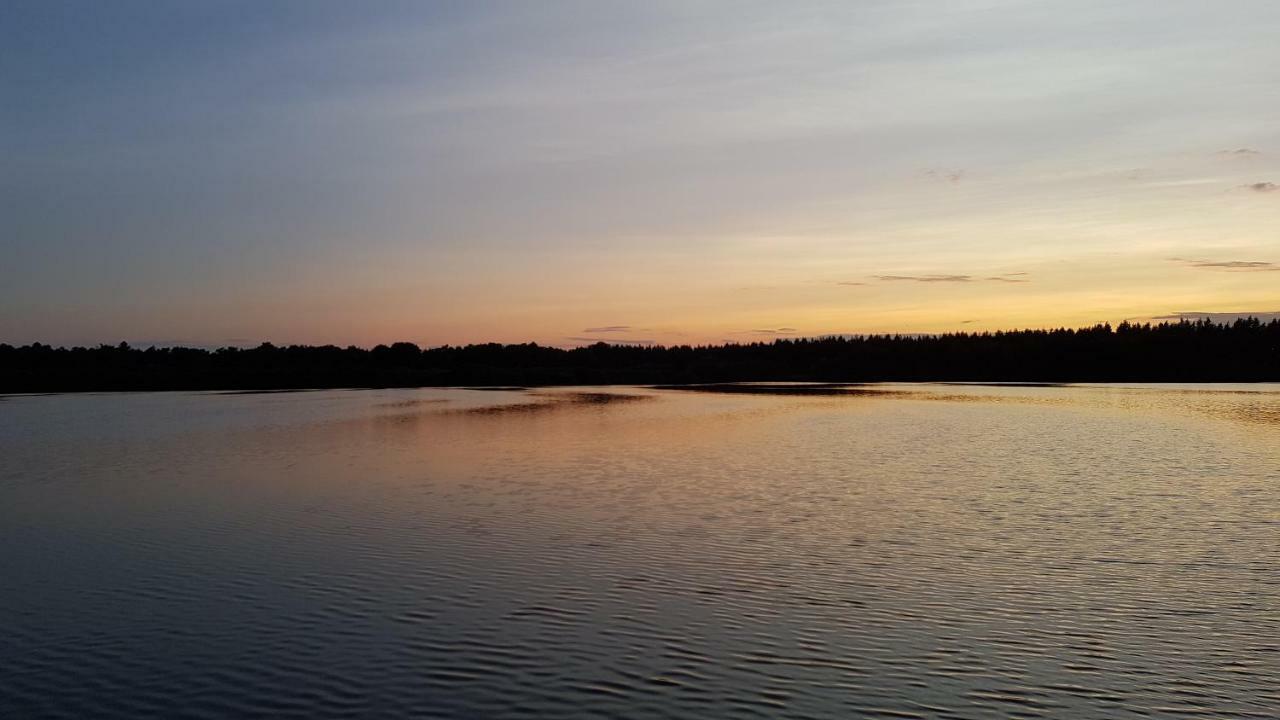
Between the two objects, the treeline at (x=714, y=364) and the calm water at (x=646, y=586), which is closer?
the calm water at (x=646, y=586)

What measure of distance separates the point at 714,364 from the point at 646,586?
10018 cm

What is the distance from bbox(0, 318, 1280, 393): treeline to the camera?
8325cm

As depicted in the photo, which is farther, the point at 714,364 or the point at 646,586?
the point at 714,364

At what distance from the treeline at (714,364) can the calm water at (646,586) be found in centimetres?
6578

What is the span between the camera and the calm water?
253 inches

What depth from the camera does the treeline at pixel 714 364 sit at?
83.2 meters

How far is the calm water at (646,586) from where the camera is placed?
643 centimetres

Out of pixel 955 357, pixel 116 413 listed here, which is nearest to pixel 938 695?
pixel 116 413

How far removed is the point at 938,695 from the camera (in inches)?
247

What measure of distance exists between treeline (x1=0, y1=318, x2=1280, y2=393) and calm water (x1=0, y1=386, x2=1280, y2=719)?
65782 mm

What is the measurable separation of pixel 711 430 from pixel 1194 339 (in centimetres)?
8609

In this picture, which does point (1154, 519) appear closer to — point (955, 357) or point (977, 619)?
point (977, 619)

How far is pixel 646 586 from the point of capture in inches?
368

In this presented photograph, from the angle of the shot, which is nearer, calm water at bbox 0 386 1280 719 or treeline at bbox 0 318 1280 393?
calm water at bbox 0 386 1280 719
